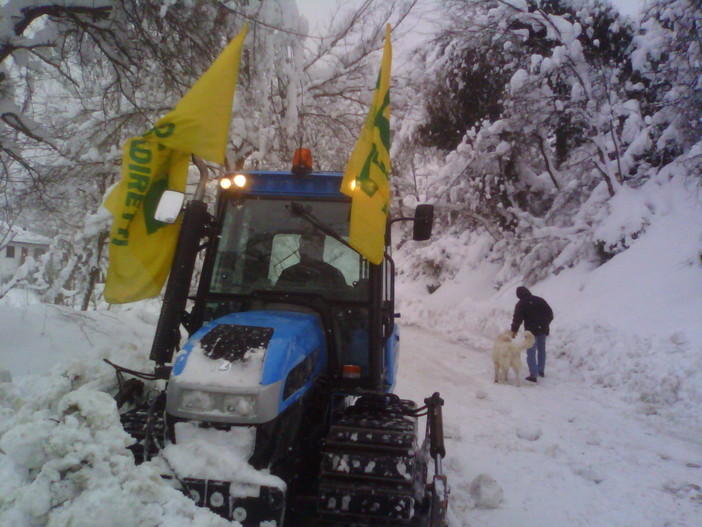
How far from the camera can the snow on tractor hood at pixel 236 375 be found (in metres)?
2.59

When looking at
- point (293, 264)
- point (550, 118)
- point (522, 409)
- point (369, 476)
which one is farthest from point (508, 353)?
point (550, 118)

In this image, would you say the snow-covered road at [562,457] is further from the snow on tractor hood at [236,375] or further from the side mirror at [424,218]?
the side mirror at [424,218]

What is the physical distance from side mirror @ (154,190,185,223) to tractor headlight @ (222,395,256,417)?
1362 millimetres

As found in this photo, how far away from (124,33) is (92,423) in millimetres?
5060

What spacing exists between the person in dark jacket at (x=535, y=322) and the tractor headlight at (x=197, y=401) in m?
7.22

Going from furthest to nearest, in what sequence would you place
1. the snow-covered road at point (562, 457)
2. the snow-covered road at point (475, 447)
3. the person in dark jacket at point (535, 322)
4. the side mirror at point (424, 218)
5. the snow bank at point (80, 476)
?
the person in dark jacket at point (535, 322)
the side mirror at point (424, 218)
the snow-covered road at point (562, 457)
the snow-covered road at point (475, 447)
the snow bank at point (80, 476)

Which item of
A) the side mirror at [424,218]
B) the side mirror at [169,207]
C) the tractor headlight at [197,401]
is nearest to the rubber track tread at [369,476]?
the tractor headlight at [197,401]

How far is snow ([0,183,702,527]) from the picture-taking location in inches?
79.9

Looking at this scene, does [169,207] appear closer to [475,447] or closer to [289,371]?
[289,371]

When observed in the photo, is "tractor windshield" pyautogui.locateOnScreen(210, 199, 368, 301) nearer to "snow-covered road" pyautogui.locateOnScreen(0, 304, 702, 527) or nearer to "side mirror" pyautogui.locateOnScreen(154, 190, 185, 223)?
"side mirror" pyautogui.locateOnScreen(154, 190, 185, 223)

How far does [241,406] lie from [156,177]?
192 cm

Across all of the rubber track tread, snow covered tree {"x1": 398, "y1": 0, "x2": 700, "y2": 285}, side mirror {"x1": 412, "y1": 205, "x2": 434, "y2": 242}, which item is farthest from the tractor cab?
snow covered tree {"x1": 398, "y1": 0, "x2": 700, "y2": 285}

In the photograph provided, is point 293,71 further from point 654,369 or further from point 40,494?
point 40,494

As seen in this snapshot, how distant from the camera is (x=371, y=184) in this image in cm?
345
